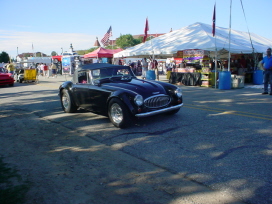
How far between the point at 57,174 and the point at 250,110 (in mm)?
6175

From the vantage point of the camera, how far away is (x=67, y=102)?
8453mm

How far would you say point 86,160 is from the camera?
450 centimetres

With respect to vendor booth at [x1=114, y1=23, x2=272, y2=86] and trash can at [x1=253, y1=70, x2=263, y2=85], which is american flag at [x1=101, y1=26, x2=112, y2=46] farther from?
trash can at [x1=253, y1=70, x2=263, y2=85]

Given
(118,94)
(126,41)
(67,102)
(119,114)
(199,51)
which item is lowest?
(119,114)

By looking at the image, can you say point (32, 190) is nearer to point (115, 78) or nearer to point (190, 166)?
point (190, 166)

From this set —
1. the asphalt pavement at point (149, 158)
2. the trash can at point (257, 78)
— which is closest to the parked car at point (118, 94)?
the asphalt pavement at point (149, 158)

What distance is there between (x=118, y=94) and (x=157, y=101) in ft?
3.12

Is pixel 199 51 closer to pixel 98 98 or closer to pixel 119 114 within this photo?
pixel 98 98

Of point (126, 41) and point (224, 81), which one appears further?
point (126, 41)

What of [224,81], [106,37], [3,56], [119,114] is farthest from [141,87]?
[3,56]

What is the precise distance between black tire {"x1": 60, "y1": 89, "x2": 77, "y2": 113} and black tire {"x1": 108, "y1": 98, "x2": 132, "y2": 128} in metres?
2.14

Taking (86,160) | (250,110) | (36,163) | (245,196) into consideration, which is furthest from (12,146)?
(250,110)

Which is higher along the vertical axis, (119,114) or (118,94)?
(118,94)

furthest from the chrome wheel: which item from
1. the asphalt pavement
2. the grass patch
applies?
the grass patch
